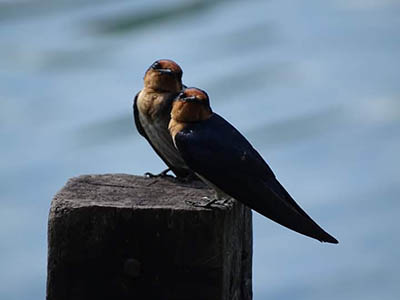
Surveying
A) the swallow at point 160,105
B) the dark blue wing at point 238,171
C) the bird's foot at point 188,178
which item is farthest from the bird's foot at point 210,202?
the swallow at point 160,105

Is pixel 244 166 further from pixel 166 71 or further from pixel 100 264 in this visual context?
pixel 166 71

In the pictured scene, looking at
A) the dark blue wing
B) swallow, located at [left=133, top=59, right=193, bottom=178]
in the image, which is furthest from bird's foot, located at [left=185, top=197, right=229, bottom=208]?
swallow, located at [left=133, top=59, right=193, bottom=178]

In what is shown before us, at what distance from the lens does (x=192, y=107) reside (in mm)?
2832

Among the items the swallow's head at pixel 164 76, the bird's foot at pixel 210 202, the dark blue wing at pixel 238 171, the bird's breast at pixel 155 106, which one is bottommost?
the bird's foot at pixel 210 202

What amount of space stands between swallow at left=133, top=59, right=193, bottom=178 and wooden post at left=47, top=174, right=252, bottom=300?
1294 millimetres

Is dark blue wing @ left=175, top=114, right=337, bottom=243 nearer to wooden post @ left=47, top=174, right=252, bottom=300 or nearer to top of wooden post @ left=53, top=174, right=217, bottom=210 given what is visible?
top of wooden post @ left=53, top=174, right=217, bottom=210

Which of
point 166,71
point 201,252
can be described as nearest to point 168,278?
point 201,252

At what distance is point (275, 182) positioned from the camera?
2.73 metres

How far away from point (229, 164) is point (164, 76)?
94 centimetres

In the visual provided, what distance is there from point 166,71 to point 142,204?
1344mm

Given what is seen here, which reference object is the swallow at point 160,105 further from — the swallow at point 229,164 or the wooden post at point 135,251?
the wooden post at point 135,251

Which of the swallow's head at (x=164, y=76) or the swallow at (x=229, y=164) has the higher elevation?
the swallow's head at (x=164, y=76)

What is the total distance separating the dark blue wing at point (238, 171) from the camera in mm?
2609

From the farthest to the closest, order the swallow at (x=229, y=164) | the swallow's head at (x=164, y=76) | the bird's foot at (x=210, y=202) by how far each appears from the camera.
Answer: the swallow's head at (x=164, y=76) < the swallow at (x=229, y=164) < the bird's foot at (x=210, y=202)
